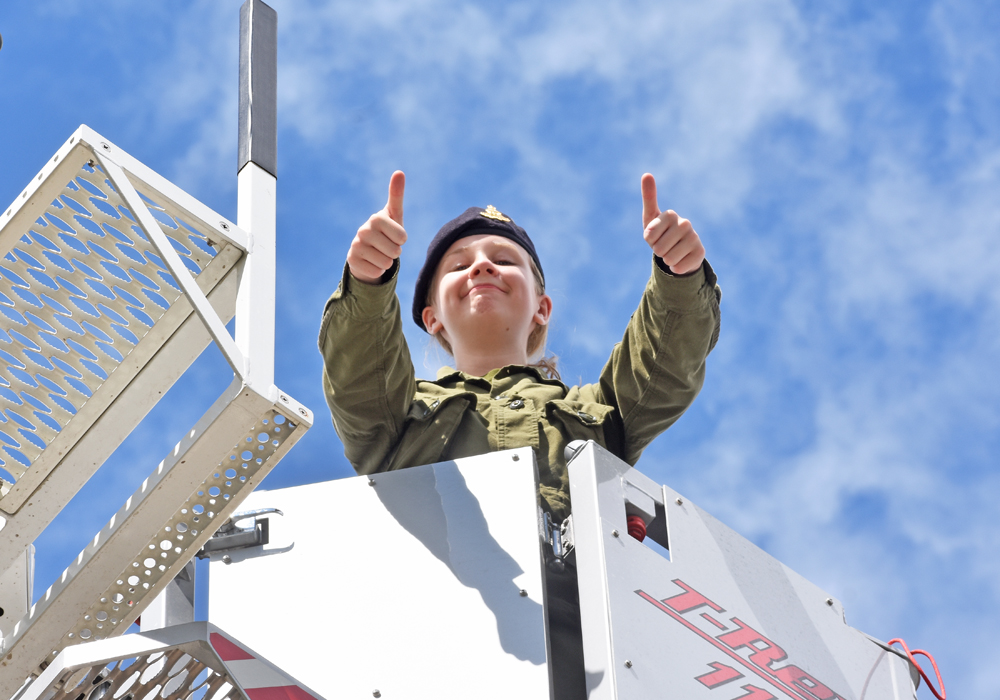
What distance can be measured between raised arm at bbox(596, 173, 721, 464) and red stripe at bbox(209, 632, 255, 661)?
1875 mm

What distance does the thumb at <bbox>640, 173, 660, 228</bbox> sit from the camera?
4.26 metres

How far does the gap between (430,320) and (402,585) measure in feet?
8.34

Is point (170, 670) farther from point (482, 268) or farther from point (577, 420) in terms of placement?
point (482, 268)

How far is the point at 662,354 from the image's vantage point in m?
4.73

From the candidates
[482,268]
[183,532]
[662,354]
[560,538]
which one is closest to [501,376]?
[482,268]

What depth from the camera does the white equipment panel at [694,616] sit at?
3.45m

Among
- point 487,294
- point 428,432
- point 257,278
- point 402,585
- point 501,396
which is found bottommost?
point 402,585

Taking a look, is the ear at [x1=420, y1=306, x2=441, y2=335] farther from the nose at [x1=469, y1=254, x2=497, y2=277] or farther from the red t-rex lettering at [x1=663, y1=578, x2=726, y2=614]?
the red t-rex lettering at [x1=663, y1=578, x2=726, y2=614]

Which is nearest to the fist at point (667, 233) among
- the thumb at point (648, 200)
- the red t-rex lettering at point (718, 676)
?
the thumb at point (648, 200)

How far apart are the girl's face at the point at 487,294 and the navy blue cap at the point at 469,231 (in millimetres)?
99

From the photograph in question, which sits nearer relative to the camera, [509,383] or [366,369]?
[366,369]

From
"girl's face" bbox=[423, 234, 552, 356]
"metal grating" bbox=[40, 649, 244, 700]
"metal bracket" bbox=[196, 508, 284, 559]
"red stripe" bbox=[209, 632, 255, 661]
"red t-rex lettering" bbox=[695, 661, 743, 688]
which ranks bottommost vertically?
"metal grating" bbox=[40, 649, 244, 700]

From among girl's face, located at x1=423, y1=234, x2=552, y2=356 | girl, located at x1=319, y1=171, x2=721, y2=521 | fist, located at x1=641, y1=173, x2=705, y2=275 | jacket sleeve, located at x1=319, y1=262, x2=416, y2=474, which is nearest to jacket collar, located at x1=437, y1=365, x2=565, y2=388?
girl, located at x1=319, y1=171, x2=721, y2=521

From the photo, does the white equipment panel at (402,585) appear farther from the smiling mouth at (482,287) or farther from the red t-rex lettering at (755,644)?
the smiling mouth at (482,287)
